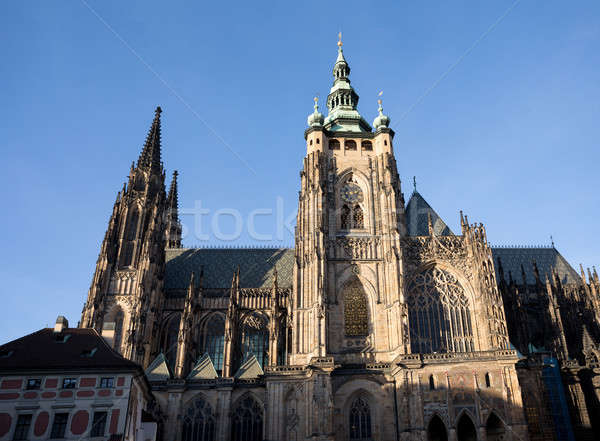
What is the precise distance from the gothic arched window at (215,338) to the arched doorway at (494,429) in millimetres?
24285

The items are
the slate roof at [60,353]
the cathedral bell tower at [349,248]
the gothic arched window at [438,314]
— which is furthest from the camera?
the gothic arched window at [438,314]

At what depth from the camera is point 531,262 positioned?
5775cm

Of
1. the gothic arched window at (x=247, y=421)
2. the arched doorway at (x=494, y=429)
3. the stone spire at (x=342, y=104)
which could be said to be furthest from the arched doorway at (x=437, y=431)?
the stone spire at (x=342, y=104)

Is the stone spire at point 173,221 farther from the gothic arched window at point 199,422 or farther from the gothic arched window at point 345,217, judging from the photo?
the gothic arched window at point 199,422

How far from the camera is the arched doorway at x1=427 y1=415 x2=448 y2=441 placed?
3712cm

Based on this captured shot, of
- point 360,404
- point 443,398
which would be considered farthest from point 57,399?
point 443,398

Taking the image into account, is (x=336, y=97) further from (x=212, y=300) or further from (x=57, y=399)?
(x=57, y=399)

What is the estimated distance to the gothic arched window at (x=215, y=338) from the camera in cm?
4791

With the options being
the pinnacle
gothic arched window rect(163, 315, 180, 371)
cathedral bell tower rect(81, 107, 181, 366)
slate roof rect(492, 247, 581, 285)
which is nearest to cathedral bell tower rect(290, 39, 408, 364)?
gothic arched window rect(163, 315, 180, 371)

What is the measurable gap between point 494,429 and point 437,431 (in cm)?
418

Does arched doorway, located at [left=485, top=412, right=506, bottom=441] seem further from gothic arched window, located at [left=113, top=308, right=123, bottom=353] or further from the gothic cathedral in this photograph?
gothic arched window, located at [left=113, top=308, right=123, bottom=353]

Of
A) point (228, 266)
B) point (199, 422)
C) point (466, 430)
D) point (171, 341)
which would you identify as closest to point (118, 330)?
point (171, 341)

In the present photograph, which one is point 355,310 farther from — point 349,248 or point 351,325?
point 349,248

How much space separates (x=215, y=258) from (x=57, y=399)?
29.9 metres
